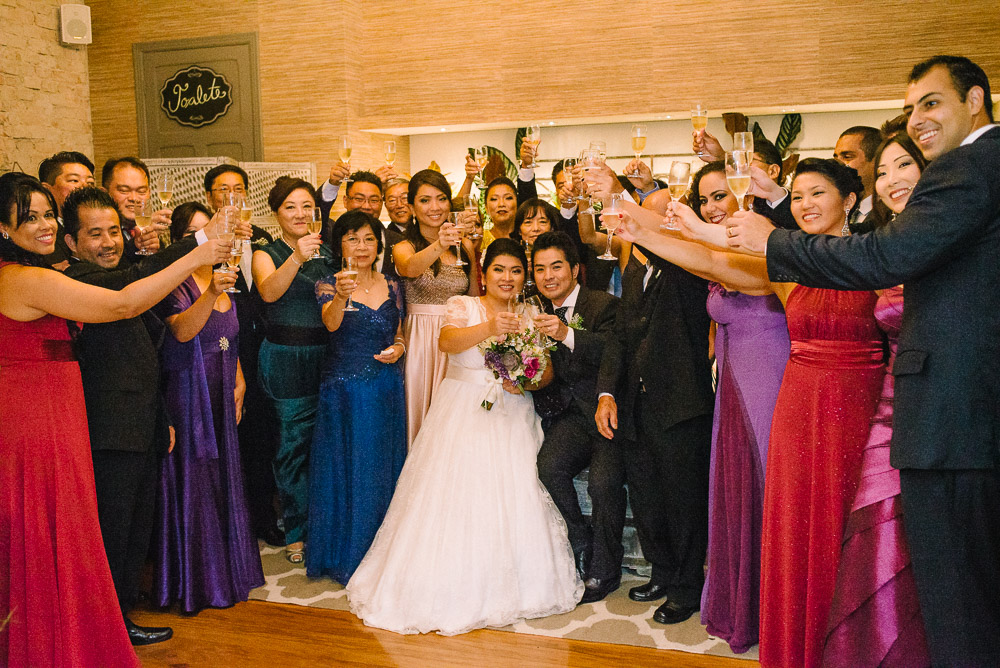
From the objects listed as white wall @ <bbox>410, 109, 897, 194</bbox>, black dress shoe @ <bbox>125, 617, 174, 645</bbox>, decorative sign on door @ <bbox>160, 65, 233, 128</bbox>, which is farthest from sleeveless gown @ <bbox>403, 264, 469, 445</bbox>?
decorative sign on door @ <bbox>160, 65, 233, 128</bbox>

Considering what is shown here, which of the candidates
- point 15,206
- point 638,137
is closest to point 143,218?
point 15,206

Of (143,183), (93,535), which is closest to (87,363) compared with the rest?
(93,535)

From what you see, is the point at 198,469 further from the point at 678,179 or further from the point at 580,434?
the point at 678,179

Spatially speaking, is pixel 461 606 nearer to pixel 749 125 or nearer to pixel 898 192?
pixel 898 192

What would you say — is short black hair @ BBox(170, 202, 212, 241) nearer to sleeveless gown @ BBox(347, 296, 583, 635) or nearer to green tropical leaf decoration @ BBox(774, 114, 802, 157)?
sleeveless gown @ BBox(347, 296, 583, 635)

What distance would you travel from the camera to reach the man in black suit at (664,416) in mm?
3348

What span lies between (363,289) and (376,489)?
952 mm

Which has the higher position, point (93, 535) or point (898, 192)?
point (898, 192)

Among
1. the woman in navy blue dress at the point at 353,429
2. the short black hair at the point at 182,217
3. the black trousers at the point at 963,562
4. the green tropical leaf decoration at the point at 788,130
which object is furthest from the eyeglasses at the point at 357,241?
the green tropical leaf decoration at the point at 788,130

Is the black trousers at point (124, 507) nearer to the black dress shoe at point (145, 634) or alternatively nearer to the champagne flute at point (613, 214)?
the black dress shoe at point (145, 634)

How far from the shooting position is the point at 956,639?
2.01m

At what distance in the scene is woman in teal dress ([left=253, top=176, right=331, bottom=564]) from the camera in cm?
398

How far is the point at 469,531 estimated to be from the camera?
11.4 feet

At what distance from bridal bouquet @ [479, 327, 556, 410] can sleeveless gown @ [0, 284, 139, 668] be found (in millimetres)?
1631
